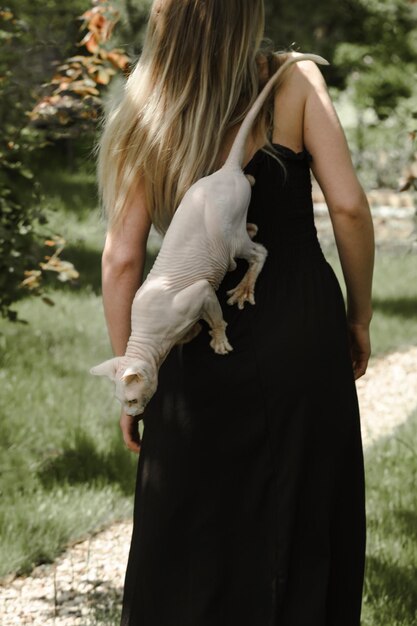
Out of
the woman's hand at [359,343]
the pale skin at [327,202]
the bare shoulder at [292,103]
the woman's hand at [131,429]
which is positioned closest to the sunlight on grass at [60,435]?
the woman's hand at [359,343]

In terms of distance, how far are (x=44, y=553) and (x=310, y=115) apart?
2.22 metres

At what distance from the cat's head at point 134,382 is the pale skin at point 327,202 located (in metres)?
0.24

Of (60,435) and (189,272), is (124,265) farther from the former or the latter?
(60,435)

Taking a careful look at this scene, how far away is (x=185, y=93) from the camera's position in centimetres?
222

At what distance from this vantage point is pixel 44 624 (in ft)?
10.9

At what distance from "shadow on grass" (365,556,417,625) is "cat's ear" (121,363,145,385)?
60.0 inches

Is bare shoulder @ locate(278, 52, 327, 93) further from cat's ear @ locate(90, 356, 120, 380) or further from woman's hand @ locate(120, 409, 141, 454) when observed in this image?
woman's hand @ locate(120, 409, 141, 454)

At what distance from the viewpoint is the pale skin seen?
2238 mm

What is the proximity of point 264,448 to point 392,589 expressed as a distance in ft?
4.64

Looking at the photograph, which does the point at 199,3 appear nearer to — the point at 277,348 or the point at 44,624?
the point at 277,348

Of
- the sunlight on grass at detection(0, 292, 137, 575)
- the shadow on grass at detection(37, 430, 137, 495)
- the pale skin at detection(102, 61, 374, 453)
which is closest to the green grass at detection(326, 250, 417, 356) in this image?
the sunlight on grass at detection(0, 292, 137, 575)

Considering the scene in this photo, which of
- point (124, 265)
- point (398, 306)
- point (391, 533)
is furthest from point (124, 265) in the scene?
point (398, 306)

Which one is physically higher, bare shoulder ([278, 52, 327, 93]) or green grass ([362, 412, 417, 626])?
bare shoulder ([278, 52, 327, 93])

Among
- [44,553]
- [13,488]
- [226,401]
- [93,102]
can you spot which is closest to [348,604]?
[226,401]
